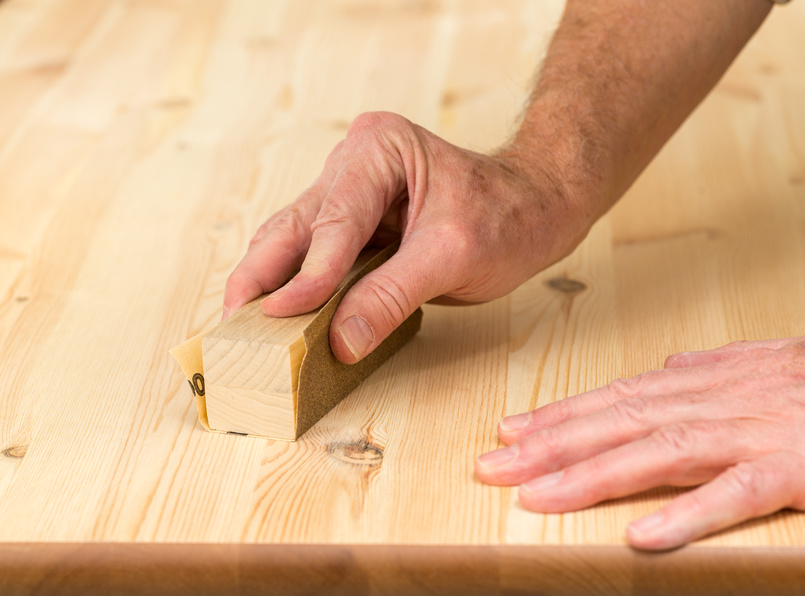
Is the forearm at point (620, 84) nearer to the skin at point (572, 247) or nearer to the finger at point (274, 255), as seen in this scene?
the skin at point (572, 247)

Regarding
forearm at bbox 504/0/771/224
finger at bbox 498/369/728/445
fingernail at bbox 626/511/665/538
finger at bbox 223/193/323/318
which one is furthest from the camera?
forearm at bbox 504/0/771/224

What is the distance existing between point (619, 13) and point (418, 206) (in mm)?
398

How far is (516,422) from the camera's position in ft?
2.65

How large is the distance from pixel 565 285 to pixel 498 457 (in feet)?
1.23

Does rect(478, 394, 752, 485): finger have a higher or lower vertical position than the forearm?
lower

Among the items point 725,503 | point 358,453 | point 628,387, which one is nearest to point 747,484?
point 725,503

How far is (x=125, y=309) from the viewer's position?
104 cm

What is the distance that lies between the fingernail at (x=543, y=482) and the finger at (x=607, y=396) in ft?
0.21

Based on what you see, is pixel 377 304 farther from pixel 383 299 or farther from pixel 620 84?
pixel 620 84

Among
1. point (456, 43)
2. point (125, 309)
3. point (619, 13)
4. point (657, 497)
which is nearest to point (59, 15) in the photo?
point (456, 43)

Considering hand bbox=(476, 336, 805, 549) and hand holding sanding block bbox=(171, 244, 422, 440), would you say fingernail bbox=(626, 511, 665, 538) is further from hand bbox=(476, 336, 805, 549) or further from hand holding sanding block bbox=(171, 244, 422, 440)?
hand holding sanding block bbox=(171, 244, 422, 440)

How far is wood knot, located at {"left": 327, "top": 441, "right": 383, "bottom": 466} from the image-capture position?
2.62 feet

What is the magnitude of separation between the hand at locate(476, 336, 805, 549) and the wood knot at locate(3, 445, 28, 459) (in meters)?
0.39

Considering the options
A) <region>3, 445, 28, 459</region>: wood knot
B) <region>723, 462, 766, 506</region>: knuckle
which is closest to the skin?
<region>723, 462, 766, 506</region>: knuckle
